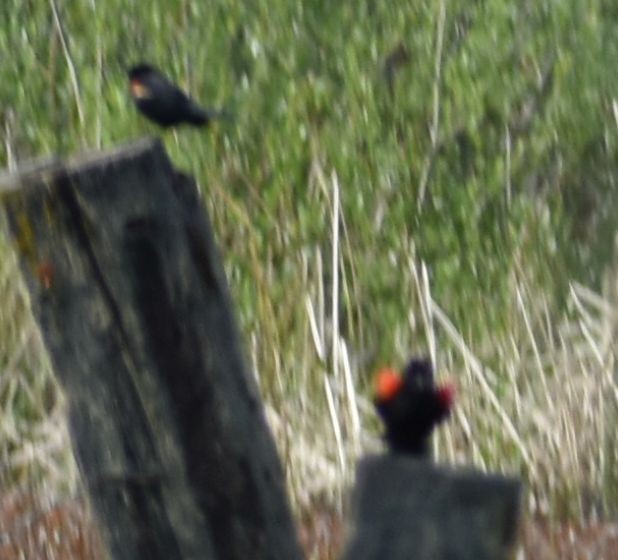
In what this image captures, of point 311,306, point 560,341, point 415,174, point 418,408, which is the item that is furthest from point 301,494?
point 418,408

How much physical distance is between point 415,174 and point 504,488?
4.24m

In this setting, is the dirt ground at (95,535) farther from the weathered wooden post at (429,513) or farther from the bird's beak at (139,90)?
the weathered wooden post at (429,513)

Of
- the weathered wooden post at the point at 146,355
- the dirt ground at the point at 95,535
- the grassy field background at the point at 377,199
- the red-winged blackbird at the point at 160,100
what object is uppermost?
the weathered wooden post at the point at 146,355

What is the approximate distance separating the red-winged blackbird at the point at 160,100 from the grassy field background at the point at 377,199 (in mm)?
736

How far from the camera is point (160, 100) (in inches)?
174

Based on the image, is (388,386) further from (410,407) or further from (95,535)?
(95,535)

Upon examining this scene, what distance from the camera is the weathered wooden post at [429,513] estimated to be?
1644mm

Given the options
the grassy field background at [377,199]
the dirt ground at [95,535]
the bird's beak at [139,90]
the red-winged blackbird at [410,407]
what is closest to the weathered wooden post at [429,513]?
the red-winged blackbird at [410,407]

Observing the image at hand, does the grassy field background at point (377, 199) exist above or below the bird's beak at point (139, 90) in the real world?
below

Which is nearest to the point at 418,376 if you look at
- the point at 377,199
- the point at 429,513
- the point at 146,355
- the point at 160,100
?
the point at 429,513

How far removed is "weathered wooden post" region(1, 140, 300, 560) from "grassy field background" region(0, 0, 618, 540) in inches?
103

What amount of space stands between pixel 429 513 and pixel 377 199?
408 centimetres

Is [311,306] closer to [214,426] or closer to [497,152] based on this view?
[497,152]

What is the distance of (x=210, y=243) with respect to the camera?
2260 mm
